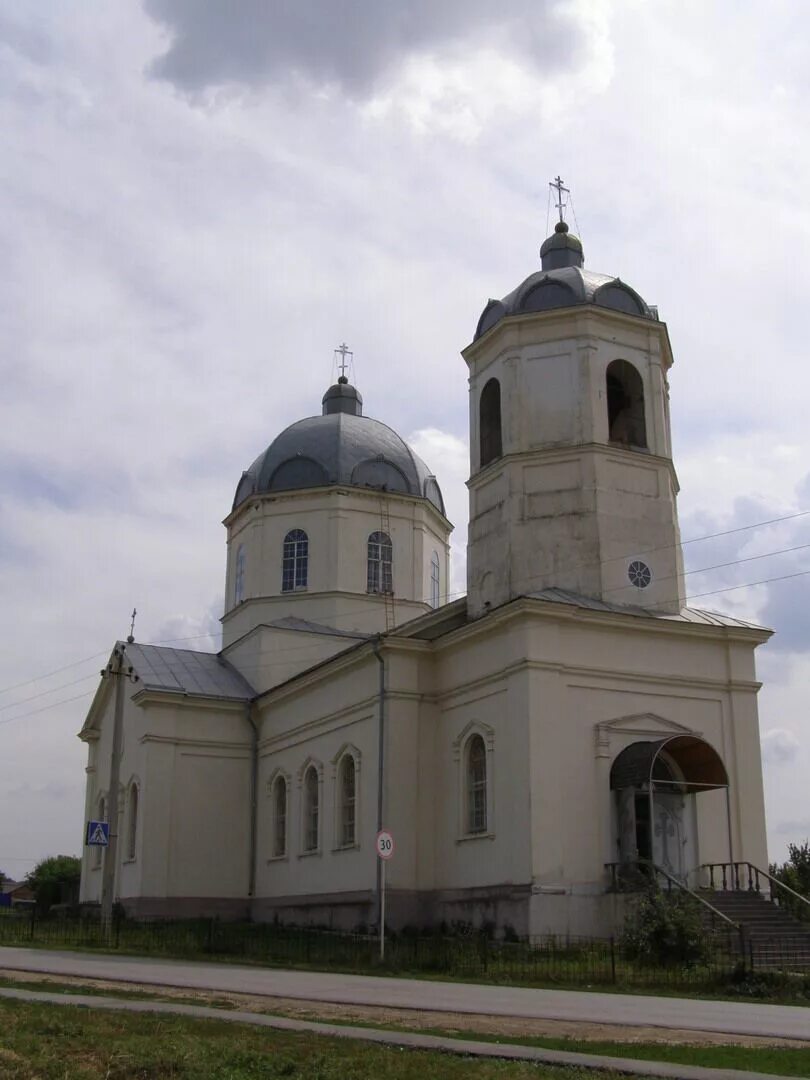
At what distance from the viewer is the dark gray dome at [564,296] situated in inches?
1043

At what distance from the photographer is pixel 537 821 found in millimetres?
22109

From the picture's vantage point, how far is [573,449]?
995 inches

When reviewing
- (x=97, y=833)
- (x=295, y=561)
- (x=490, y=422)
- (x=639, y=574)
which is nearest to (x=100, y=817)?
(x=295, y=561)

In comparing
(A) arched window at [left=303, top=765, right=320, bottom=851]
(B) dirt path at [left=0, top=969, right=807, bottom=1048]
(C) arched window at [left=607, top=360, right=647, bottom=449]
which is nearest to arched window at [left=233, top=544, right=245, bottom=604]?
(A) arched window at [left=303, top=765, right=320, bottom=851]

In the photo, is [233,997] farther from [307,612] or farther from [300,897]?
[307,612]

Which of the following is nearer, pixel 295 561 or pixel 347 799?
pixel 347 799

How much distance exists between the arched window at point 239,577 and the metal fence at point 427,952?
11633 millimetres

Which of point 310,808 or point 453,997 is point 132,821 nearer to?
point 310,808

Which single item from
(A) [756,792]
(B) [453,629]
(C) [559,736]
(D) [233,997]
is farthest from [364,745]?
(D) [233,997]

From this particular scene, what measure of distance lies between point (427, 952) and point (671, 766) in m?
6.70

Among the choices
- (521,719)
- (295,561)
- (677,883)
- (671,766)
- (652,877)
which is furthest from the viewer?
(295,561)

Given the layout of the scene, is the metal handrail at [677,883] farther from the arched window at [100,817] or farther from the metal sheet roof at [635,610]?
the arched window at [100,817]

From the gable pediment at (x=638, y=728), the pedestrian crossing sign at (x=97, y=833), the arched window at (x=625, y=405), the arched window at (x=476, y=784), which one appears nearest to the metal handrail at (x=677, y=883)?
the gable pediment at (x=638, y=728)

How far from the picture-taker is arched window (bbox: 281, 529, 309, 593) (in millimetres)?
35750
